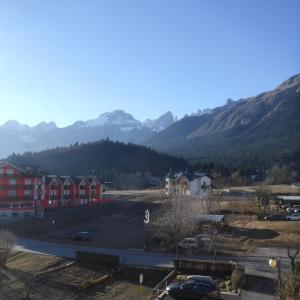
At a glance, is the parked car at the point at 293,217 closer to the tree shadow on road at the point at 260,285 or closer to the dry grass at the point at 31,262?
the tree shadow on road at the point at 260,285

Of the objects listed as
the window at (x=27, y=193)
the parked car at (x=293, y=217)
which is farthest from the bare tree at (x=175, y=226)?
the window at (x=27, y=193)

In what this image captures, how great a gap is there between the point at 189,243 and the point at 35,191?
4442cm

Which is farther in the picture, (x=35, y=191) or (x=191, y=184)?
(x=191, y=184)

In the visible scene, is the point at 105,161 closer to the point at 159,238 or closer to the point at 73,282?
the point at 159,238

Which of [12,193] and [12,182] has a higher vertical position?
[12,182]

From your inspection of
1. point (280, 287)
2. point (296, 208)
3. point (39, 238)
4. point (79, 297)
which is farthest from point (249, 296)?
point (296, 208)

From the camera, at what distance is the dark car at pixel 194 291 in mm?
29930

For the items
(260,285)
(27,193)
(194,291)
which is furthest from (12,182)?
(194,291)

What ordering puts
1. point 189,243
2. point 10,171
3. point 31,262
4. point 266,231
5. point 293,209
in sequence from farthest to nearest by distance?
1. point 10,171
2. point 293,209
3. point 266,231
4. point 189,243
5. point 31,262

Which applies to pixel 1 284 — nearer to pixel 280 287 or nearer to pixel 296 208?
pixel 280 287

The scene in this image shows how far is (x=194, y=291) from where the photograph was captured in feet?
99.6

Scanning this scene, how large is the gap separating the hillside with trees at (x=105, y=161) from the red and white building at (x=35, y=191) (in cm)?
5837

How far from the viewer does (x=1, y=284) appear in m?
39.2

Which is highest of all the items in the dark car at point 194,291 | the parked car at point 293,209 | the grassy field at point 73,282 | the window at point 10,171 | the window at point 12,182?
the window at point 10,171
